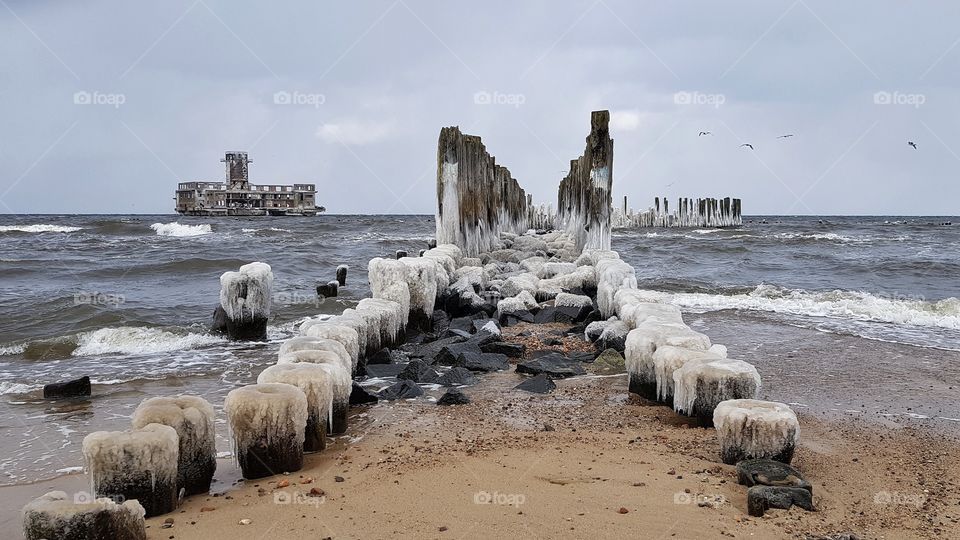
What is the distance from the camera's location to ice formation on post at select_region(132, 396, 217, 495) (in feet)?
14.6

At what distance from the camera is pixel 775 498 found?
4.16 m

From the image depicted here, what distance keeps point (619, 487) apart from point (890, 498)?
1.57 meters

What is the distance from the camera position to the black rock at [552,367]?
26.1 ft

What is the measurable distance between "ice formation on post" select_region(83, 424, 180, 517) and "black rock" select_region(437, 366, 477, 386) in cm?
369

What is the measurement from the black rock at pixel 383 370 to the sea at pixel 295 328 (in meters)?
1.42

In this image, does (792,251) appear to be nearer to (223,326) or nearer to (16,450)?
(223,326)

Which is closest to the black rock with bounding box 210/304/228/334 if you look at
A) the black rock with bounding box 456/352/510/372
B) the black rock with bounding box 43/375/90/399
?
the black rock with bounding box 43/375/90/399

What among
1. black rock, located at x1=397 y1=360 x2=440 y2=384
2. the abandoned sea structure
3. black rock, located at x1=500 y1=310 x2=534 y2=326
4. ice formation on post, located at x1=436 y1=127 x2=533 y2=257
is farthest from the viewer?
ice formation on post, located at x1=436 y1=127 x2=533 y2=257

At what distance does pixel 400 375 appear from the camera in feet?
25.2

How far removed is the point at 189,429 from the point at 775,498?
3.34 metres

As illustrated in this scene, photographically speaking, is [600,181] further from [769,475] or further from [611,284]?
[769,475]

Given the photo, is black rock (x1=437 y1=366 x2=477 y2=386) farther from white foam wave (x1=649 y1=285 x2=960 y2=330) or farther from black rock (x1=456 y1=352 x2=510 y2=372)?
white foam wave (x1=649 y1=285 x2=960 y2=330)

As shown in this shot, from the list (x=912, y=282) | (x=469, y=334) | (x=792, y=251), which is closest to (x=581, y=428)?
(x=469, y=334)

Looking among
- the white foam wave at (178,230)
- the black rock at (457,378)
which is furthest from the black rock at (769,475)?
the white foam wave at (178,230)
